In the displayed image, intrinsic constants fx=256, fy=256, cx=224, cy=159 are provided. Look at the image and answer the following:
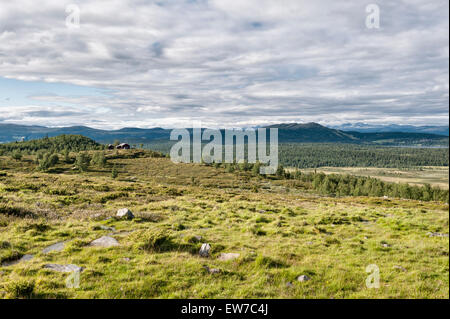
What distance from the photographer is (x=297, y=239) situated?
1556 centimetres

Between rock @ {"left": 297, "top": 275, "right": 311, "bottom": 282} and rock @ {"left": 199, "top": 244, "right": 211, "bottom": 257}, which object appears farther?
rock @ {"left": 199, "top": 244, "right": 211, "bottom": 257}

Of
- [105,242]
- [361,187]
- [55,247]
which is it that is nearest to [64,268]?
[105,242]

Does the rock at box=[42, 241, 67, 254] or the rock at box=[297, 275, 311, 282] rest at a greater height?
the rock at box=[42, 241, 67, 254]

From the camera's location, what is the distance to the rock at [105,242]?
12.5 meters

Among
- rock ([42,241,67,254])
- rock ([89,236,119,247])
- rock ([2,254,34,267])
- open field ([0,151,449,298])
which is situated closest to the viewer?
open field ([0,151,449,298])

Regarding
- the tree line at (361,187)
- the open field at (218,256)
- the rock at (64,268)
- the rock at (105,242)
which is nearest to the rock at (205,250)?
the open field at (218,256)

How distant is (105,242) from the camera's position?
504 inches

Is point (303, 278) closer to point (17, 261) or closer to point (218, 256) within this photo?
point (218, 256)

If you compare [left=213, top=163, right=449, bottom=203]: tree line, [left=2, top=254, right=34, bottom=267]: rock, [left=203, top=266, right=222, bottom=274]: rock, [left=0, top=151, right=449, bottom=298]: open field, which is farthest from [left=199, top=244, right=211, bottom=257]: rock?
[left=213, top=163, right=449, bottom=203]: tree line

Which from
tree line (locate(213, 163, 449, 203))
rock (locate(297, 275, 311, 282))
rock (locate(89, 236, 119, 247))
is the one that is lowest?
tree line (locate(213, 163, 449, 203))

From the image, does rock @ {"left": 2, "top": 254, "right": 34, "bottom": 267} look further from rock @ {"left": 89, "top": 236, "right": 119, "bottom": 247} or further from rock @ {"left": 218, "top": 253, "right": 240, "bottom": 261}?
rock @ {"left": 218, "top": 253, "right": 240, "bottom": 261}

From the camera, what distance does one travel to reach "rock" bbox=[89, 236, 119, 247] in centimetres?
1249

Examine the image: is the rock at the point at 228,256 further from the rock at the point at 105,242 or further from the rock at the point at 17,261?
the rock at the point at 17,261

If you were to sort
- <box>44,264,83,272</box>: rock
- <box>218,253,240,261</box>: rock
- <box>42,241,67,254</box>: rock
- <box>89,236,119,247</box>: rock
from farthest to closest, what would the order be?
<box>89,236,119,247</box>: rock, <box>42,241,67,254</box>: rock, <box>218,253,240,261</box>: rock, <box>44,264,83,272</box>: rock
